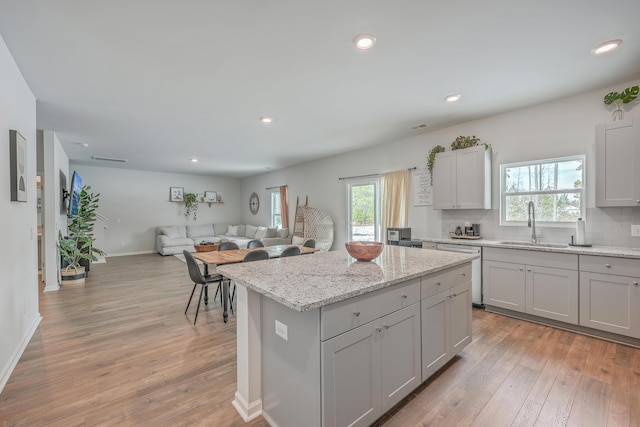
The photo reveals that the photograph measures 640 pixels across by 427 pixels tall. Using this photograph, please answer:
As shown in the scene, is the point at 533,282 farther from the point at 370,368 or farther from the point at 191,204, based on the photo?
the point at 191,204

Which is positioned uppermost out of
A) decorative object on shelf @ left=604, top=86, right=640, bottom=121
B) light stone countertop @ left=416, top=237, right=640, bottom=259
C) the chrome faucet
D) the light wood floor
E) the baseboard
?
decorative object on shelf @ left=604, top=86, right=640, bottom=121

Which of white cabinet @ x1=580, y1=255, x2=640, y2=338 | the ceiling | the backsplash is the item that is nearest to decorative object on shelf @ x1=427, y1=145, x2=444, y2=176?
the ceiling

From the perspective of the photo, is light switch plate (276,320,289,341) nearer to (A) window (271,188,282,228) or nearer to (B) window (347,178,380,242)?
(B) window (347,178,380,242)

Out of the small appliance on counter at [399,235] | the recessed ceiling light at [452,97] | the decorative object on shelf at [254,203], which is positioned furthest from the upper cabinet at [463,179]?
the decorative object on shelf at [254,203]

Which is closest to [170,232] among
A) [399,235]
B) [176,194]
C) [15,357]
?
[176,194]

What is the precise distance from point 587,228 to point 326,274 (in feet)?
10.5

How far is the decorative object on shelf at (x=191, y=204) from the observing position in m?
9.11

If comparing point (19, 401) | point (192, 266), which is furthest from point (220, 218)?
point (19, 401)

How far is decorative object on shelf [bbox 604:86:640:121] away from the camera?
279cm

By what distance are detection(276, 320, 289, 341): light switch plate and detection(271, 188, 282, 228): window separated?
274 inches

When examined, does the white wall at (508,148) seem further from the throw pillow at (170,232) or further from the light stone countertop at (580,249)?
the throw pillow at (170,232)

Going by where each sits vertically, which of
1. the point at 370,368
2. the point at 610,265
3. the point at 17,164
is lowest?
the point at 370,368

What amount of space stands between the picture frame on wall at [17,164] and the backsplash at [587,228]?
4.95m

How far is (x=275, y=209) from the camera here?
8.68m
